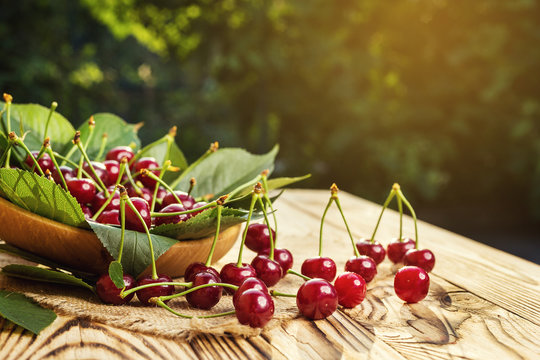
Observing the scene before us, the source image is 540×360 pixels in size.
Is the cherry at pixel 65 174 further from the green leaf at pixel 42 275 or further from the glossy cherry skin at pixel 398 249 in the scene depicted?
the glossy cherry skin at pixel 398 249

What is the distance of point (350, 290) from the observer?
74 centimetres

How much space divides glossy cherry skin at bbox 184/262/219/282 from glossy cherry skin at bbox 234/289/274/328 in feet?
0.31

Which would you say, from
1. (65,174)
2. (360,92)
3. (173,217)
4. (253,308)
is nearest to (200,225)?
(173,217)

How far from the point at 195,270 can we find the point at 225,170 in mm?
282

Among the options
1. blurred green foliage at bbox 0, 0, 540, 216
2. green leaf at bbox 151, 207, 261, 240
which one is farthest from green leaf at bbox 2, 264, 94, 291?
blurred green foliage at bbox 0, 0, 540, 216

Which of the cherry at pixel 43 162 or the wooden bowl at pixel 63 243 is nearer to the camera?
the wooden bowl at pixel 63 243

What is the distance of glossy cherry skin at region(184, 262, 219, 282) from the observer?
2.42ft

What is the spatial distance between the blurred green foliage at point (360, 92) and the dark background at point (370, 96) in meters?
0.01

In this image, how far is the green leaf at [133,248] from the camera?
0.69 metres

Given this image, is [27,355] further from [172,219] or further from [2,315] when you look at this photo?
[172,219]

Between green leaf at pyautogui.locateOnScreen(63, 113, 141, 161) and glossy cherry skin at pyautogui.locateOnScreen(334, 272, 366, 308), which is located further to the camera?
green leaf at pyautogui.locateOnScreen(63, 113, 141, 161)

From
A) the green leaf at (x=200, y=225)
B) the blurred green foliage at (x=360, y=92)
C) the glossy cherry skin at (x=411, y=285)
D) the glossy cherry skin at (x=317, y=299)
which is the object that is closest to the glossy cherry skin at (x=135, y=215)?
the green leaf at (x=200, y=225)

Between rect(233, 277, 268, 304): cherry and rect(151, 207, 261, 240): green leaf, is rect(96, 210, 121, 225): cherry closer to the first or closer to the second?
rect(151, 207, 261, 240): green leaf

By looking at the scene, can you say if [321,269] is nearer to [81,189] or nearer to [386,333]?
[386,333]
